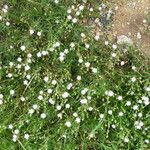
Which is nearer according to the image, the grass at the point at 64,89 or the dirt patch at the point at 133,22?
the grass at the point at 64,89

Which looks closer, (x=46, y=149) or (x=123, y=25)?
(x=46, y=149)

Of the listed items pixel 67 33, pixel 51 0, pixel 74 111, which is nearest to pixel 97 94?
pixel 74 111

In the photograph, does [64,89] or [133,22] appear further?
[133,22]

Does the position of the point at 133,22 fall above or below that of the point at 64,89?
above

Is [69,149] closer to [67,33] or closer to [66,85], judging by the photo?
[66,85]
